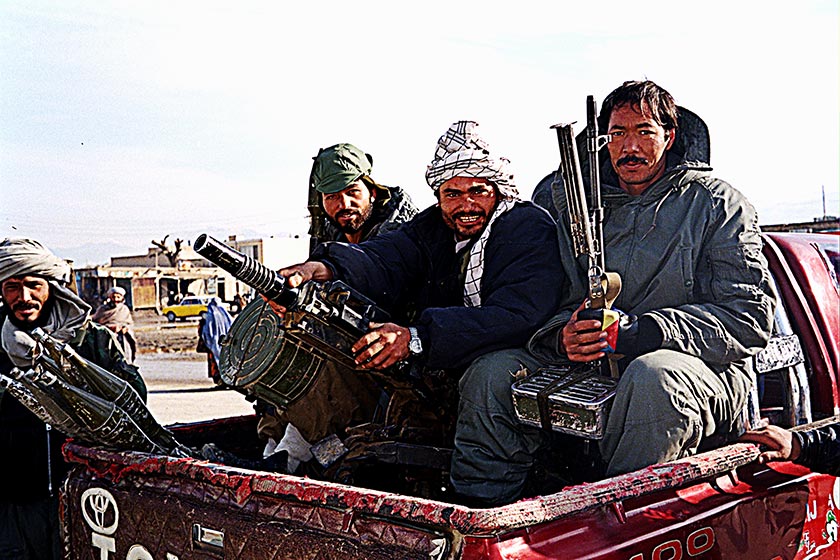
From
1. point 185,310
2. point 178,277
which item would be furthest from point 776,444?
point 178,277

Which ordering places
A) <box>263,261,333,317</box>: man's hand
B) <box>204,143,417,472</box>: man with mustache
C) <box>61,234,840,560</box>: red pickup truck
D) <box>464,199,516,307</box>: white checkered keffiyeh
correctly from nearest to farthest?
<box>61,234,840,560</box>: red pickup truck
<box>263,261,333,317</box>: man's hand
<box>464,199,516,307</box>: white checkered keffiyeh
<box>204,143,417,472</box>: man with mustache

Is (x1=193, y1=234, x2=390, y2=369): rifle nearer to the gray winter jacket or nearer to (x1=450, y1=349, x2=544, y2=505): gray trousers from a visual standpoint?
(x1=450, y1=349, x2=544, y2=505): gray trousers

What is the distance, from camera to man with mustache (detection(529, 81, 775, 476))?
254 cm

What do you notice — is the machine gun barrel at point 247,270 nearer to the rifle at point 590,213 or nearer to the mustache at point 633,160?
the rifle at point 590,213

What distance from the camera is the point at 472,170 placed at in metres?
3.01

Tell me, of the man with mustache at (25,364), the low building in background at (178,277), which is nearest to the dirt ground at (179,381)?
the man with mustache at (25,364)

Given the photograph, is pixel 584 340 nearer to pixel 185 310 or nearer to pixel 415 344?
pixel 415 344

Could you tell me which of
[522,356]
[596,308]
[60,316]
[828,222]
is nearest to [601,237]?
[596,308]

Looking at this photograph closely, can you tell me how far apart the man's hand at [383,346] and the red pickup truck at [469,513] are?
22.1 inches

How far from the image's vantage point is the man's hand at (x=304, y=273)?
2951mm

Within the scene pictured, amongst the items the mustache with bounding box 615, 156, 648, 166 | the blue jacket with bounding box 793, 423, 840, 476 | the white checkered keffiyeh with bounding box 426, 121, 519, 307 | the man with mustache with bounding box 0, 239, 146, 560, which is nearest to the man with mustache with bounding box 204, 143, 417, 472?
the white checkered keffiyeh with bounding box 426, 121, 519, 307

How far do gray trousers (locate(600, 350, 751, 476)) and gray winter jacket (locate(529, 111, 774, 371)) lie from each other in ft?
0.30

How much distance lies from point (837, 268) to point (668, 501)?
2.04m

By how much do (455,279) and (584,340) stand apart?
72 centimetres
